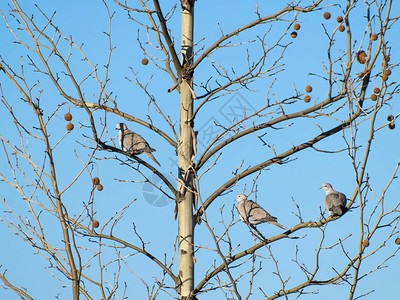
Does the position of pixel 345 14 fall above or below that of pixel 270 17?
below

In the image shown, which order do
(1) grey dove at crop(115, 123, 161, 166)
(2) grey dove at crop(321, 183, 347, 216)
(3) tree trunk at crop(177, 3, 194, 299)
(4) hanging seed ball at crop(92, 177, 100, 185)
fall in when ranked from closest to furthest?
(4) hanging seed ball at crop(92, 177, 100, 185)
(3) tree trunk at crop(177, 3, 194, 299)
(2) grey dove at crop(321, 183, 347, 216)
(1) grey dove at crop(115, 123, 161, 166)

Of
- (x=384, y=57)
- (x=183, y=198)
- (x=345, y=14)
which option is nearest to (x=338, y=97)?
(x=345, y=14)

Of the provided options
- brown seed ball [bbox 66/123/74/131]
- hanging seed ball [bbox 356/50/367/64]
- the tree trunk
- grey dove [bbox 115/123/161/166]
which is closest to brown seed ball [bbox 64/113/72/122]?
brown seed ball [bbox 66/123/74/131]

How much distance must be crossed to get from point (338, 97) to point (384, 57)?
129 centimetres

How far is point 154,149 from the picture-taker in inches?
313

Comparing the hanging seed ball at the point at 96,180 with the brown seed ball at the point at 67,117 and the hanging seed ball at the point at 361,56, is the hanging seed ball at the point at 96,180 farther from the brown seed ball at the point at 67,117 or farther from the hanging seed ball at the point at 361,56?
the hanging seed ball at the point at 361,56

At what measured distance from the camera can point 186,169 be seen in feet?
18.5

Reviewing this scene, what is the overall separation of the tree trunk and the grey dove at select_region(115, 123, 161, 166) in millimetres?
1988

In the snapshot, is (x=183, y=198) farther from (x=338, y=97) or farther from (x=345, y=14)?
(x=345, y=14)

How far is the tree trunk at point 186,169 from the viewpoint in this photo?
5.47 meters

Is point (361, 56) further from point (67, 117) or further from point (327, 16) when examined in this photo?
point (67, 117)

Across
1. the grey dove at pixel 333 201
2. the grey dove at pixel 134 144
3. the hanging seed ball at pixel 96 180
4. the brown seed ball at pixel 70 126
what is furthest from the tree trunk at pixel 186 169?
the grey dove at pixel 134 144

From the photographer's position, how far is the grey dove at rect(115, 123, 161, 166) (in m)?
7.84

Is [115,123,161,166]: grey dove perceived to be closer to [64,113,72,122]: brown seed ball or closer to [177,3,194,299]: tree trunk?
[177,3,194,299]: tree trunk
